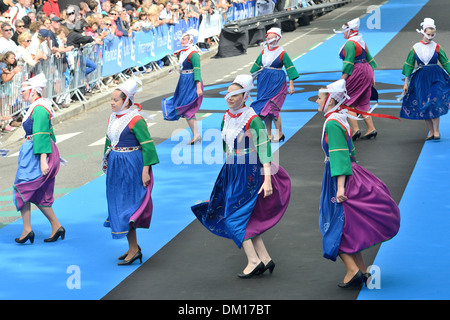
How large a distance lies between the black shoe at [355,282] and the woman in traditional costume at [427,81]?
6377 mm

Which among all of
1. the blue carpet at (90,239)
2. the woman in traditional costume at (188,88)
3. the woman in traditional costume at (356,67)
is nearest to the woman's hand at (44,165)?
the blue carpet at (90,239)

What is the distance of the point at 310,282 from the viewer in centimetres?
786

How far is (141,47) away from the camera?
2317 cm

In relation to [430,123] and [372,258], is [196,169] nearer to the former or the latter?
[430,123]

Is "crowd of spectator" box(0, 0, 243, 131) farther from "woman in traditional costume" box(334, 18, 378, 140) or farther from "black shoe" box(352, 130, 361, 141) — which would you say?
"black shoe" box(352, 130, 361, 141)

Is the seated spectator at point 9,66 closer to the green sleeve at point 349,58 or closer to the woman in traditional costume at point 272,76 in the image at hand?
the woman in traditional costume at point 272,76

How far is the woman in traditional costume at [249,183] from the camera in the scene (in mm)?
7984

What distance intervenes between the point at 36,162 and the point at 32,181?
0.22m

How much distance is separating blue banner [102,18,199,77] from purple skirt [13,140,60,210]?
1124 centimetres

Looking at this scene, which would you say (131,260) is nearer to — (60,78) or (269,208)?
(269,208)

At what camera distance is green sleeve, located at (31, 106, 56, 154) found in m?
9.39
